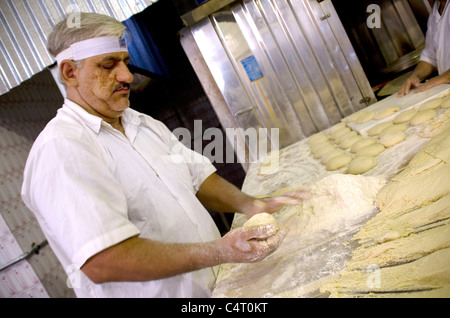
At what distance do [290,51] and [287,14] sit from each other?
0.41 meters

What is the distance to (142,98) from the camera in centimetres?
580

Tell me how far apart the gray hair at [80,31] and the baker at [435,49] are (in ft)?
9.21

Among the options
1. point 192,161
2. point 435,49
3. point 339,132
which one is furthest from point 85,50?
point 435,49

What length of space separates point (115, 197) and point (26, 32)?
93.3 inches

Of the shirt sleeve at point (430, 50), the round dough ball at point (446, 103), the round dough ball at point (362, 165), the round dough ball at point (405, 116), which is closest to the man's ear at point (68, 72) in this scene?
the round dough ball at point (362, 165)

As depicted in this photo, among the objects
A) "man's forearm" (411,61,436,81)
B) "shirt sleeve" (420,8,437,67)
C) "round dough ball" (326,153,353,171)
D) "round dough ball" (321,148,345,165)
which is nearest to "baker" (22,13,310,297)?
"round dough ball" (326,153,353,171)

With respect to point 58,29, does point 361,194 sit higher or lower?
lower

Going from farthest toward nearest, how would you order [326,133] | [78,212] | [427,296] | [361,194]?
[326,133] < [361,194] < [78,212] < [427,296]

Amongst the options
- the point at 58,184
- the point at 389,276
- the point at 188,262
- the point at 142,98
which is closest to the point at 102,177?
the point at 58,184

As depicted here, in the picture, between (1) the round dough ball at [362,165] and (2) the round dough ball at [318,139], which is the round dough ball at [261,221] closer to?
(1) the round dough ball at [362,165]

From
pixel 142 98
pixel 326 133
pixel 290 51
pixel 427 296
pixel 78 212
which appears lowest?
pixel 427 296

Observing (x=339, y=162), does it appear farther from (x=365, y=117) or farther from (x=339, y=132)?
(x=365, y=117)

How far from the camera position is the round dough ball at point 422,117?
2.18m

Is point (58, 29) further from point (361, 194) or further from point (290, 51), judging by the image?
point (290, 51)
